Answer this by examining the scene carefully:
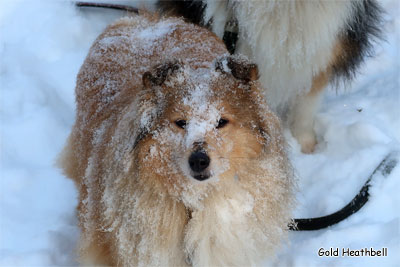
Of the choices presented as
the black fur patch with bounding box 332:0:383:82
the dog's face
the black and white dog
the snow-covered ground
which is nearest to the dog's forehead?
the dog's face

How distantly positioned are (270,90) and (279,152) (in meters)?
1.44

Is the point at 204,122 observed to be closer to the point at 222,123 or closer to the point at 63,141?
the point at 222,123

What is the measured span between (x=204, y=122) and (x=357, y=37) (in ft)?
6.44

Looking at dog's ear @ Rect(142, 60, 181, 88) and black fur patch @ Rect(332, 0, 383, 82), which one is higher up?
dog's ear @ Rect(142, 60, 181, 88)

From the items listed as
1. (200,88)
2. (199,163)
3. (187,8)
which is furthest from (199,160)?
(187,8)

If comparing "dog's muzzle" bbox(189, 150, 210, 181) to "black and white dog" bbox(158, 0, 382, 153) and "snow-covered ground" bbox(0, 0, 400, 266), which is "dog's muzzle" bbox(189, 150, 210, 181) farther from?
"black and white dog" bbox(158, 0, 382, 153)

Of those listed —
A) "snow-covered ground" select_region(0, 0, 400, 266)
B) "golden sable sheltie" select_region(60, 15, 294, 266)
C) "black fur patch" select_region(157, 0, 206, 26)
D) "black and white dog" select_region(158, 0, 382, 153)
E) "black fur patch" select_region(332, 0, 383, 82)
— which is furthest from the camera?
"black fur patch" select_region(157, 0, 206, 26)

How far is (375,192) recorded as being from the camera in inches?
125

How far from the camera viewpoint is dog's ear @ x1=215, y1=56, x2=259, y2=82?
2.10 meters

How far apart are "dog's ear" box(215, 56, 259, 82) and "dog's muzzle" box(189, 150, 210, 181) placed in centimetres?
45

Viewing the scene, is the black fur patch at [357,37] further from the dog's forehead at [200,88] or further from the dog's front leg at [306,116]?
the dog's forehead at [200,88]

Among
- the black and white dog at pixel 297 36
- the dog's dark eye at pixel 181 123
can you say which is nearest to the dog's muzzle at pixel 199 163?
the dog's dark eye at pixel 181 123

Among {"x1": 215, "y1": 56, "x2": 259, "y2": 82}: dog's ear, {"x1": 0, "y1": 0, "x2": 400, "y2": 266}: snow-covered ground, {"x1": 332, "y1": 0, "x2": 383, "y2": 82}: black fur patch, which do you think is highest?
{"x1": 215, "y1": 56, "x2": 259, "y2": 82}: dog's ear

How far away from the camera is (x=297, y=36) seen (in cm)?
325
